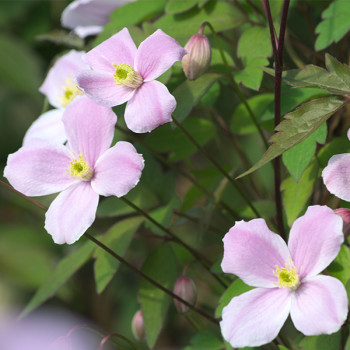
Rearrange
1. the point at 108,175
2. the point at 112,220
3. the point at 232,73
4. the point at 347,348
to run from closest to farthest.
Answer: the point at 347,348 < the point at 108,175 < the point at 232,73 < the point at 112,220

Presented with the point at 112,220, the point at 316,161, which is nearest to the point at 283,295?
the point at 316,161

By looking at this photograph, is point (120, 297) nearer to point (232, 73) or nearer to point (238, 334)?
point (232, 73)

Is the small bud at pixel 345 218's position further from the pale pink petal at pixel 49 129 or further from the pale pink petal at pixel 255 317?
the pale pink petal at pixel 49 129

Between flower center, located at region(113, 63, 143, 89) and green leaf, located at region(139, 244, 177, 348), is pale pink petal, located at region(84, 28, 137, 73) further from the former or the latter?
green leaf, located at region(139, 244, 177, 348)

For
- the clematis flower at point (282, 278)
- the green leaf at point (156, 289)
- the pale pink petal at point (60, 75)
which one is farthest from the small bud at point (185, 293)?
the pale pink petal at point (60, 75)

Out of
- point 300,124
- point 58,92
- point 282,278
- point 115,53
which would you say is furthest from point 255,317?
point 58,92

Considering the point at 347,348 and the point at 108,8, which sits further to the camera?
the point at 108,8

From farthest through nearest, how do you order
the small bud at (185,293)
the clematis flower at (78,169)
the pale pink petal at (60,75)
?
the pale pink petal at (60,75) < the small bud at (185,293) < the clematis flower at (78,169)
